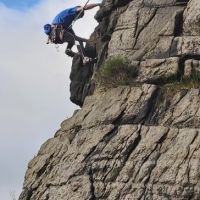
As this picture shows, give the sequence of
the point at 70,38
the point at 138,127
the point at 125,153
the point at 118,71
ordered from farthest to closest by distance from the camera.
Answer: the point at 70,38, the point at 118,71, the point at 138,127, the point at 125,153

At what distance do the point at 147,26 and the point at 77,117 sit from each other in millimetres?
4435

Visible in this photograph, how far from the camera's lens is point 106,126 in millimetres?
25828

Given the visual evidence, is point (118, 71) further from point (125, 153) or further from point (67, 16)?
point (67, 16)

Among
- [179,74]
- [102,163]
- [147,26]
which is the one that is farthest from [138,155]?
[147,26]

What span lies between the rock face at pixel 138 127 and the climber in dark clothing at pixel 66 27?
106 inches

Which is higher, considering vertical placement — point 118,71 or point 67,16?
point 67,16

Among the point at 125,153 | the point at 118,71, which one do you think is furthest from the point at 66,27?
the point at 125,153

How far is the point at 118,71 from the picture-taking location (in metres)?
27.2

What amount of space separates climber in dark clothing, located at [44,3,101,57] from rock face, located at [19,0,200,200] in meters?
2.70

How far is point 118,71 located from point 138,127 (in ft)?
9.84

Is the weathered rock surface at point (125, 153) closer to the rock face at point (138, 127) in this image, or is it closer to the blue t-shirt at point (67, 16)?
the rock face at point (138, 127)

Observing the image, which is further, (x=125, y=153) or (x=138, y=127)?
(x=138, y=127)

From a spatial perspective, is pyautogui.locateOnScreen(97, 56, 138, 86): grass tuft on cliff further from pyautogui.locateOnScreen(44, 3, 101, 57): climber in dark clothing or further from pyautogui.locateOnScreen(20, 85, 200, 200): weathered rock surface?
pyautogui.locateOnScreen(44, 3, 101, 57): climber in dark clothing

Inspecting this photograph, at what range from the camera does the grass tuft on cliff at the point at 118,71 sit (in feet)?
88.9
